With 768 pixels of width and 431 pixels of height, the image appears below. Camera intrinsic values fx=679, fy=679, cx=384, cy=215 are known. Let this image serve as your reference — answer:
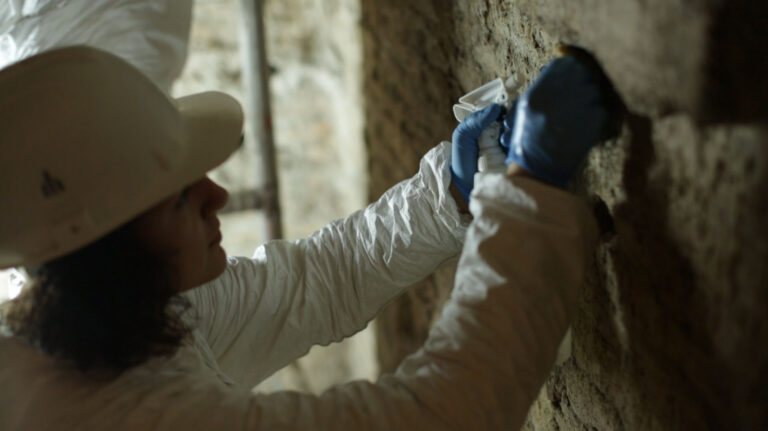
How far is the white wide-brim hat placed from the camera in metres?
0.68

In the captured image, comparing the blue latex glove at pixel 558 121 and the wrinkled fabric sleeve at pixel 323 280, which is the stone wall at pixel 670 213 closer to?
the blue latex glove at pixel 558 121

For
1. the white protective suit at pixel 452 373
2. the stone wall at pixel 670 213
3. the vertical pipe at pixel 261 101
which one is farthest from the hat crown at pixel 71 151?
the vertical pipe at pixel 261 101

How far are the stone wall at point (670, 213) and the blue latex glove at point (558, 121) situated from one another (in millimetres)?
31

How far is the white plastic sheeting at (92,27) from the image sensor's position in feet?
4.21

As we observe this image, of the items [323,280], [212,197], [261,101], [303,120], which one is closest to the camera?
[212,197]

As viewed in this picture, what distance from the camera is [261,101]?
2.05 metres

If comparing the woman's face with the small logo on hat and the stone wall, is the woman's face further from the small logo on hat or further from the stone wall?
the stone wall

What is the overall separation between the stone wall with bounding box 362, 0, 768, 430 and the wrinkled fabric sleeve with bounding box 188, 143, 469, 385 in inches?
8.8

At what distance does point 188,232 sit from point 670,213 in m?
0.51

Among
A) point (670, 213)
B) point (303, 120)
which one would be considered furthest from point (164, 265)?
point (303, 120)

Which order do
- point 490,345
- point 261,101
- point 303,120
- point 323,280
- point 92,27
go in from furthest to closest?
point 303,120, point 261,101, point 92,27, point 323,280, point 490,345

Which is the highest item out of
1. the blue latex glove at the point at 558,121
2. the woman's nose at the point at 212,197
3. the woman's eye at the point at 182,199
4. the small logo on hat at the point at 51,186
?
the blue latex glove at the point at 558,121

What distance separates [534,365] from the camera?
2.22ft

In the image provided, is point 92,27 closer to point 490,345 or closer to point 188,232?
point 188,232
